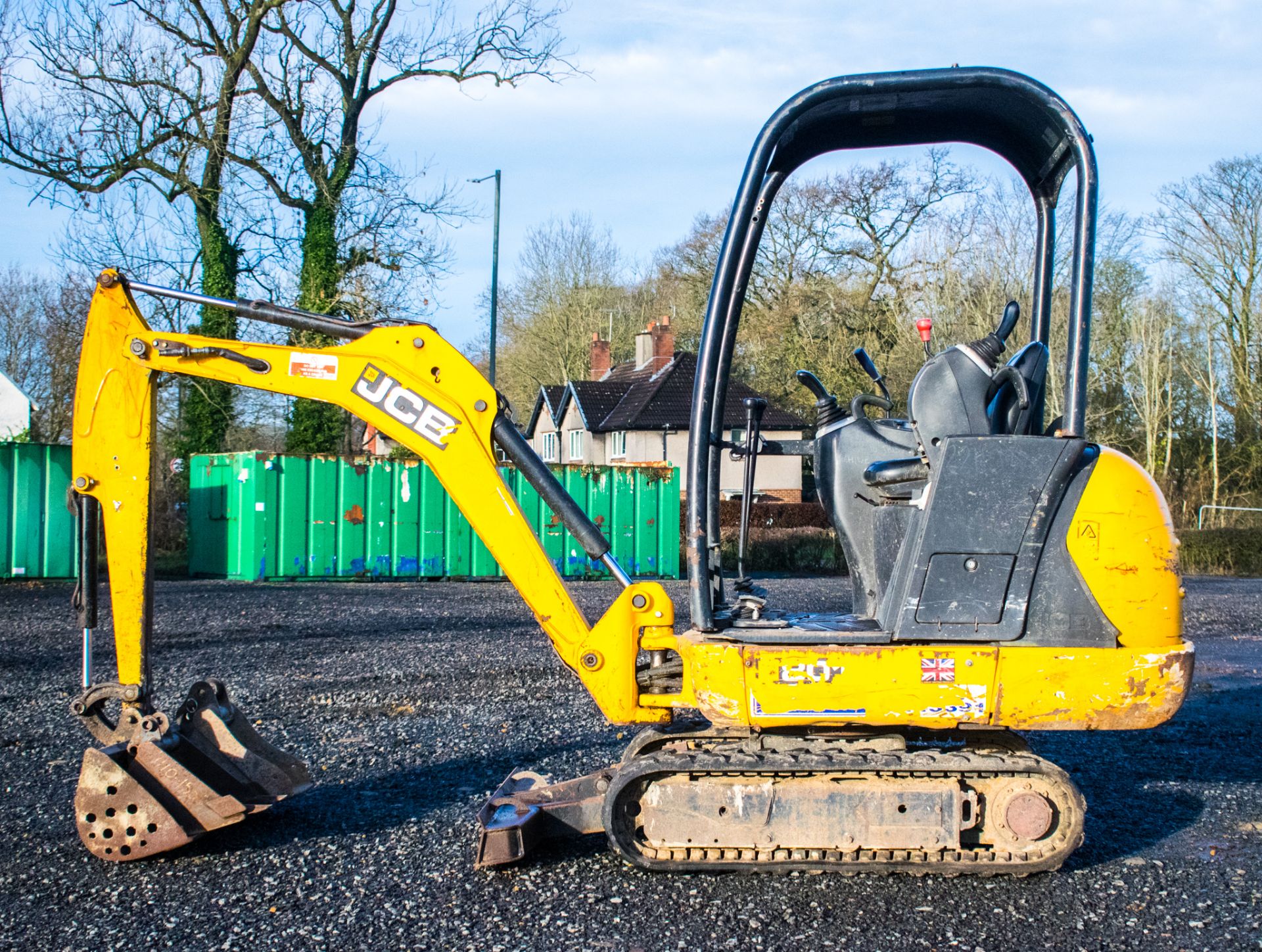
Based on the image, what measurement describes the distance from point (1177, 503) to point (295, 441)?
80.0 ft

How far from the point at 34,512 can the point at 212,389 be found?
7.30m

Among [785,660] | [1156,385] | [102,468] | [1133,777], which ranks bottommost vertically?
[1133,777]

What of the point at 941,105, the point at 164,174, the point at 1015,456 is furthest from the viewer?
the point at 164,174

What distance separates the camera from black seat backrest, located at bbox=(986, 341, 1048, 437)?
4336mm

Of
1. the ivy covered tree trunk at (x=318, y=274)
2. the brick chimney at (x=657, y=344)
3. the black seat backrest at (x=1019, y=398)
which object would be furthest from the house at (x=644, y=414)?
the black seat backrest at (x=1019, y=398)

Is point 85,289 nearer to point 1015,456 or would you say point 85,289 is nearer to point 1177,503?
point 1015,456

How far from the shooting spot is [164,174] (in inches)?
882

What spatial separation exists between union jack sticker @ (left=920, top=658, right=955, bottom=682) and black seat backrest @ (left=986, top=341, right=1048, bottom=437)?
899mm

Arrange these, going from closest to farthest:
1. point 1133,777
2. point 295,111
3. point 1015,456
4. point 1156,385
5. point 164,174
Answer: point 1015,456 < point 1133,777 < point 164,174 < point 295,111 < point 1156,385

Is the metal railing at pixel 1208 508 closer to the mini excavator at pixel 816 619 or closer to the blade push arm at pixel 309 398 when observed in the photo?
the mini excavator at pixel 816 619

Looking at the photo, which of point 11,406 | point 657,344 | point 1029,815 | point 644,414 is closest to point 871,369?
point 1029,815

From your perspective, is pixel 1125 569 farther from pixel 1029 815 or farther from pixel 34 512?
pixel 34 512

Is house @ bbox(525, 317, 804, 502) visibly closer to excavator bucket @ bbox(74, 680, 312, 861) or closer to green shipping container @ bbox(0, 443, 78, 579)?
green shipping container @ bbox(0, 443, 78, 579)

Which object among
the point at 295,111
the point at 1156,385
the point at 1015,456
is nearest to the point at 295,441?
the point at 295,111
